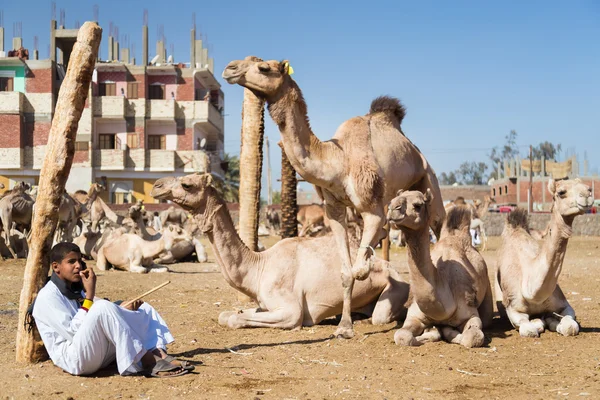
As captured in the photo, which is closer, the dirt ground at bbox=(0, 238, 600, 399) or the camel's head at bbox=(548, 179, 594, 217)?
the dirt ground at bbox=(0, 238, 600, 399)

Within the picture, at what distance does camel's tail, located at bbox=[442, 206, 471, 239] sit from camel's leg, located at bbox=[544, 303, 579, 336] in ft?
4.48

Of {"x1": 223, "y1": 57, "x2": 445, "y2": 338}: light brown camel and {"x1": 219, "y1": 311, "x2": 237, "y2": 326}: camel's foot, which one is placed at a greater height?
{"x1": 223, "y1": 57, "x2": 445, "y2": 338}: light brown camel

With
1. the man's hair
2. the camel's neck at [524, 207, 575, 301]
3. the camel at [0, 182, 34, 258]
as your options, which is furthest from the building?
the man's hair

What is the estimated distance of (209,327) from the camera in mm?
8883

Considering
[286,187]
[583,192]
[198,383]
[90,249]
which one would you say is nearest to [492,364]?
[583,192]

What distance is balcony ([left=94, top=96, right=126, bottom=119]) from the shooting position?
52.9 meters

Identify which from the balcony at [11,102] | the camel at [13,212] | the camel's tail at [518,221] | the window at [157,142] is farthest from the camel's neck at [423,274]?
the window at [157,142]

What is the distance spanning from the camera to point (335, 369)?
664cm

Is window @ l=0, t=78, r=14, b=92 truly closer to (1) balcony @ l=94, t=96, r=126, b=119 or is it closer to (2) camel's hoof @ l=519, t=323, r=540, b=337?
(1) balcony @ l=94, t=96, r=126, b=119

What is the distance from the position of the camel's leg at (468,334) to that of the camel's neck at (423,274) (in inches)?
13.7

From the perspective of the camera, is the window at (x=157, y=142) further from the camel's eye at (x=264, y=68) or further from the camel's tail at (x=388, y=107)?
the camel's eye at (x=264, y=68)

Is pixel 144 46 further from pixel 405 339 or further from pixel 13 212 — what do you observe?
pixel 405 339

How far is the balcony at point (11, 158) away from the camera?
50.9 m

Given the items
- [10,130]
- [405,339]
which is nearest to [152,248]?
[405,339]
